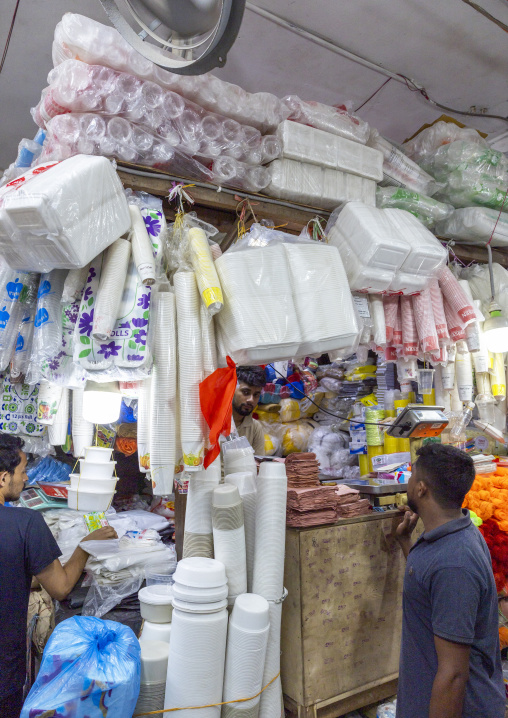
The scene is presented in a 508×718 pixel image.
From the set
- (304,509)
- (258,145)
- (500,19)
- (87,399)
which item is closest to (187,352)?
(87,399)

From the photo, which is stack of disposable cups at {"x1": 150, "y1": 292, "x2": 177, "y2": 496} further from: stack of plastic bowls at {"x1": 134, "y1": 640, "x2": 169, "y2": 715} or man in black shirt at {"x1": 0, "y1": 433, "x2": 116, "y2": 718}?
man in black shirt at {"x1": 0, "y1": 433, "x2": 116, "y2": 718}

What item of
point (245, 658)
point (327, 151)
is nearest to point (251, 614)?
point (245, 658)

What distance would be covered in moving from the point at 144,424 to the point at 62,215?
807mm

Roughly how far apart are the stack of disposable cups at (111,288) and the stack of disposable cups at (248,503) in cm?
80

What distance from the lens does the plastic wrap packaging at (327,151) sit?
7.77 feet

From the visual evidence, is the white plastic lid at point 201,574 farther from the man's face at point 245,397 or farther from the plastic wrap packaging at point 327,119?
the plastic wrap packaging at point 327,119

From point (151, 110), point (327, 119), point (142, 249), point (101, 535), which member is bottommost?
point (101, 535)

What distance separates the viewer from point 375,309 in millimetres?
2600

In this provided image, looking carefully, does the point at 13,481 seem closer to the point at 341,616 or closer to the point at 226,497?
the point at 226,497

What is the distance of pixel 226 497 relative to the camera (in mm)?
1722

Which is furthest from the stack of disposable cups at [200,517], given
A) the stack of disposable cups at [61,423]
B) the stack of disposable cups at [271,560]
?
the stack of disposable cups at [61,423]

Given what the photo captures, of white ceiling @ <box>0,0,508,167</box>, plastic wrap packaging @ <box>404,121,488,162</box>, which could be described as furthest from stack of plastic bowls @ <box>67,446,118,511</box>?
plastic wrap packaging @ <box>404,121,488,162</box>

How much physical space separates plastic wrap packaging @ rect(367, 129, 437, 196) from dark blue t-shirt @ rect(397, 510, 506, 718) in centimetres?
205

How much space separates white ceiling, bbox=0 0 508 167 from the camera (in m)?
2.68
